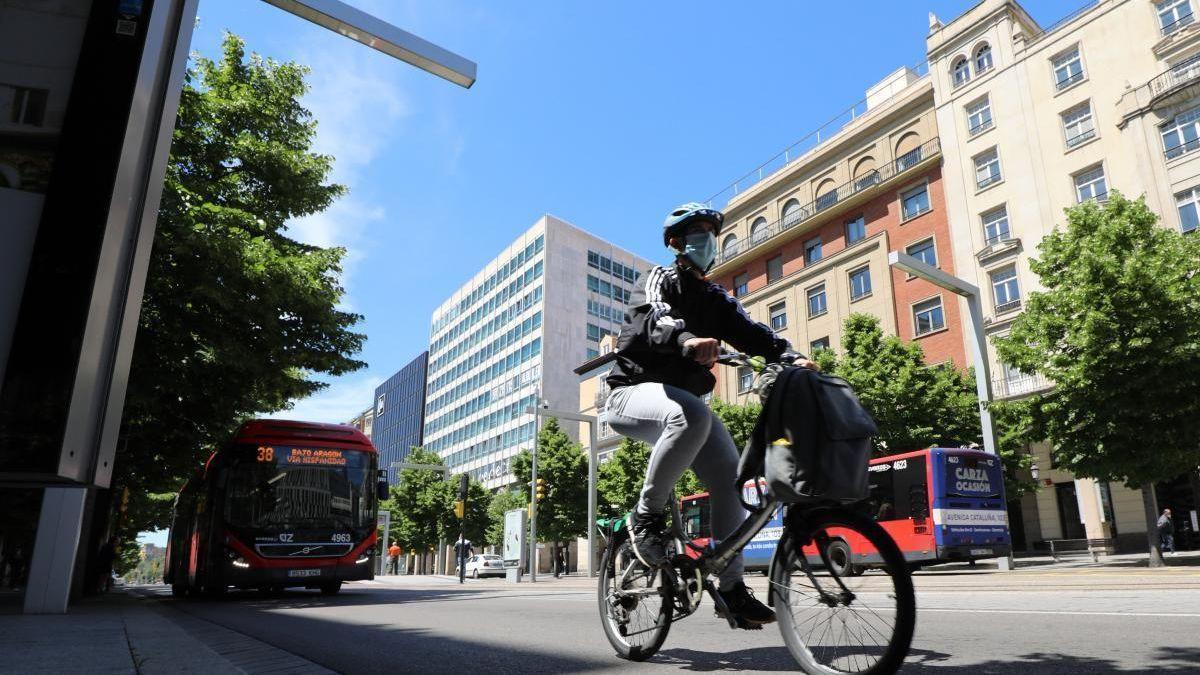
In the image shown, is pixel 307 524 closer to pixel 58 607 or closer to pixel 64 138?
pixel 58 607

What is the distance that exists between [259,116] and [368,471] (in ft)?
27.1

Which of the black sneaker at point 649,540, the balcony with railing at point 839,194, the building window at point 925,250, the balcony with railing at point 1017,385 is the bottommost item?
the black sneaker at point 649,540

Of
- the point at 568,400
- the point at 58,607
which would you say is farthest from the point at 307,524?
the point at 568,400

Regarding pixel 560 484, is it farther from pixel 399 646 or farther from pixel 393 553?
pixel 399 646

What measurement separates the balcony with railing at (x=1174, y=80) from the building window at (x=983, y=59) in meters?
7.66

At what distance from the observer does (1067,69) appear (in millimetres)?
30359

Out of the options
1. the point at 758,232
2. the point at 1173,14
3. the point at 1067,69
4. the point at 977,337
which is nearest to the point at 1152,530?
the point at 977,337

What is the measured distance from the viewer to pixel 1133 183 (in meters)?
27.1

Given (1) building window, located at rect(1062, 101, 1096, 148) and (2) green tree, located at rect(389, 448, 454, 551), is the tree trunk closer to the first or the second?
(1) building window, located at rect(1062, 101, 1096, 148)

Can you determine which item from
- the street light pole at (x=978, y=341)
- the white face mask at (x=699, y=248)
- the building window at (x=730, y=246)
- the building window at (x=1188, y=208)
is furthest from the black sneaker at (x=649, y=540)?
the building window at (x=730, y=246)

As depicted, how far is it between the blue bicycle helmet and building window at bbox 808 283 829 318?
36.2 meters

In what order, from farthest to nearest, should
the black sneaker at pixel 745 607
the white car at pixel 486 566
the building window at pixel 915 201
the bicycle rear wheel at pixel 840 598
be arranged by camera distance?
the white car at pixel 486 566 < the building window at pixel 915 201 < the black sneaker at pixel 745 607 < the bicycle rear wheel at pixel 840 598

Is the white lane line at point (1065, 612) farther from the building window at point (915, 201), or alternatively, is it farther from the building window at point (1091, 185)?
the building window at point (915, 201)

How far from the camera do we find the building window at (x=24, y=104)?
6.34 feet
